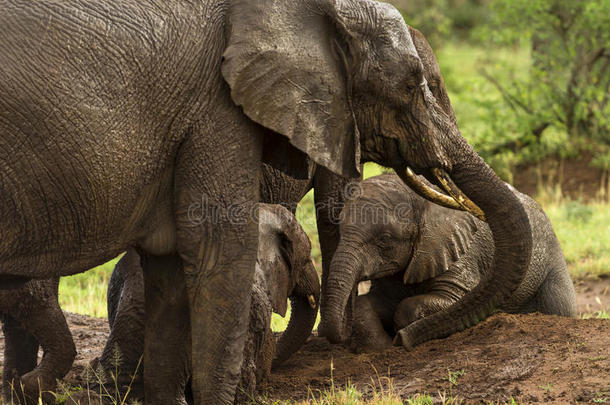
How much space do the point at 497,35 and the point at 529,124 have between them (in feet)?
4.19

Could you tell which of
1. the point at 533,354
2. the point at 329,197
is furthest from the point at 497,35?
the point at 533,354

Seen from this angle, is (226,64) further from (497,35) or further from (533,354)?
(497,35)

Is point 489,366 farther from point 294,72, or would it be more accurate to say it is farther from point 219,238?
point 294,72

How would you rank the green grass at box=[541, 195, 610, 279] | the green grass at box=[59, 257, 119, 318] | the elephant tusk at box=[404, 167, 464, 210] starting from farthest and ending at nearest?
the green grass at box=[541, 195, 610, 279]
the green grass at box=[59, 257, 119, 318]
the elephant tusk at box=[404, 167, 464, 210]

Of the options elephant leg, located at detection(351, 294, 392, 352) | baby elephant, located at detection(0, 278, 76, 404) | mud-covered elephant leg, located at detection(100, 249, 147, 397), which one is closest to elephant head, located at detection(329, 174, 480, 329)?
elephant leg, located at detection(351, 294, 392, 352)

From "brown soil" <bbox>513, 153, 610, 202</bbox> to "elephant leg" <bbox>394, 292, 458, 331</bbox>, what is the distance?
6.28 metres

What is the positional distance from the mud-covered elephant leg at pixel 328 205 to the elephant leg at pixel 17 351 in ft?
5.86

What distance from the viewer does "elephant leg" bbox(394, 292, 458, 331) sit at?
6387mm

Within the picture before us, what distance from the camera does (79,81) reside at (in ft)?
12.7

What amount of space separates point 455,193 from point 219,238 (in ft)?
4.28

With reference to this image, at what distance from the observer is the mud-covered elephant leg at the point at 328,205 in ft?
20.2

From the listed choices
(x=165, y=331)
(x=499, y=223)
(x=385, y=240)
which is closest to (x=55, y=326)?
(x=165, y=331)

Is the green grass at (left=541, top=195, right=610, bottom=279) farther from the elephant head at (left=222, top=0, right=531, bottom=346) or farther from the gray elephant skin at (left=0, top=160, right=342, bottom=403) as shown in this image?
the elephant head at (left=222, top=0, right=531, bottom=346)

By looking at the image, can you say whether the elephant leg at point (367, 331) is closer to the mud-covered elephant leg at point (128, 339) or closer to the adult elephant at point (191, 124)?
the mud-covered elephant leg at point (128, 339)
